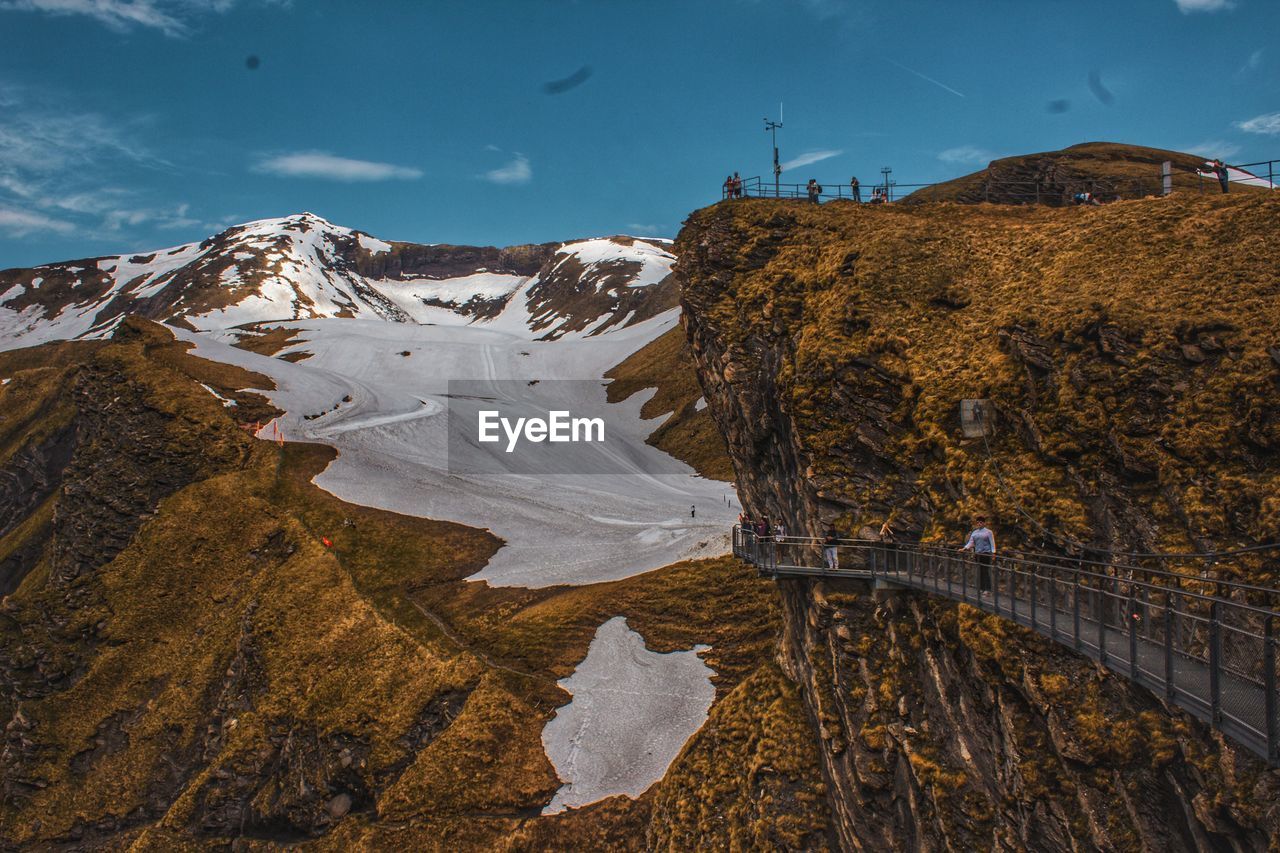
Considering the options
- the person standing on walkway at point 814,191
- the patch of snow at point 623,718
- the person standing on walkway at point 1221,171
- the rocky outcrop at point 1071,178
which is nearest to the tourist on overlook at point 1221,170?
the person standing on walkway at point 1221,171

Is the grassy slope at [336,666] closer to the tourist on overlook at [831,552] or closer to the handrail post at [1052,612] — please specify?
the tourist on overlook at [831,552]

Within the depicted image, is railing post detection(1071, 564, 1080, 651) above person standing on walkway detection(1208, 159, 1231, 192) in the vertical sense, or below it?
below

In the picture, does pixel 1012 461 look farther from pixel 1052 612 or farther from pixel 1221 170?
pixel 1221 170

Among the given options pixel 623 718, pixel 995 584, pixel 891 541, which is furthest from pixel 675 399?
pixel 995 584

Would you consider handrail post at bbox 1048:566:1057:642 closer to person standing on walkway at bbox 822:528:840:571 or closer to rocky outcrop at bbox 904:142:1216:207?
person standing on walkway at bbox 822:528:840:571

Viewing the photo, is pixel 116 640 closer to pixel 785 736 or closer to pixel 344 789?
pixel 344 789

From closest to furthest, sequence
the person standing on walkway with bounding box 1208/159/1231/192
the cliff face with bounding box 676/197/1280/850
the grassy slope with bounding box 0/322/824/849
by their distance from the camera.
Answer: the cliff face with bounding box 676/197/1280/850
the person standing on walkway with bounding box 1208/159/1231/192
the grassy slope with bounding box 0/322/824/849

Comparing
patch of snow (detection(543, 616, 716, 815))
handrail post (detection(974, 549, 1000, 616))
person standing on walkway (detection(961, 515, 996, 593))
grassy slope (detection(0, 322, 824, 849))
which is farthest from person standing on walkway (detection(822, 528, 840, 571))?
patch of snow (detection(543, 616, 716, 815))

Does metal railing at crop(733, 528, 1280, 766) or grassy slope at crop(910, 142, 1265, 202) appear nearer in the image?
metal railing at crop(733, 528, 1280, 766)

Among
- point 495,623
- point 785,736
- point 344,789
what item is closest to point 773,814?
point 785,736
